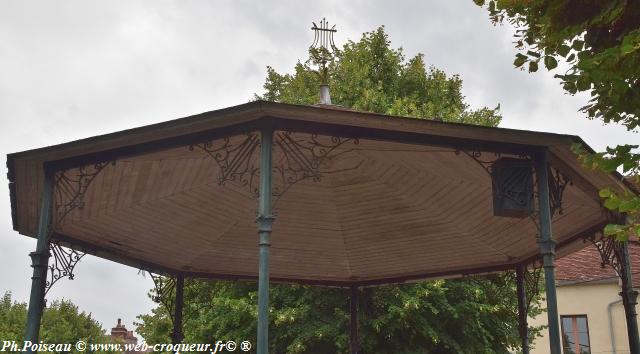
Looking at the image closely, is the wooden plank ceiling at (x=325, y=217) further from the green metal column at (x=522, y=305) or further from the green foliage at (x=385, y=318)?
the green foliage at (x=385, y=318)

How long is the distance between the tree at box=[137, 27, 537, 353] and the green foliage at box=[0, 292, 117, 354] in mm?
10466

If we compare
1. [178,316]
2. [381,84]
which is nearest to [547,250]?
[178,316]

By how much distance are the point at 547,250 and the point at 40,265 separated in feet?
17.5

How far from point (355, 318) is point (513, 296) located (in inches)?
403

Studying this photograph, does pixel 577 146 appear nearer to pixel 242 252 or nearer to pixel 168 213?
pixel 168 213

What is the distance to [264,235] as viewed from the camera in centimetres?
618

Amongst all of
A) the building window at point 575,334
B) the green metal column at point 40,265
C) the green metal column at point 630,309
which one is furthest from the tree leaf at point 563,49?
the building window at point 575,334

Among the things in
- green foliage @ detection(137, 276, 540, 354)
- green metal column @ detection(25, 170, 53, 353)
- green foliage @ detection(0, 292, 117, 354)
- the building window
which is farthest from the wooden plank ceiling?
green foliage @ detection(0, 292, 117, 354)

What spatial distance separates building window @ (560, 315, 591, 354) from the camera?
26.2 meters

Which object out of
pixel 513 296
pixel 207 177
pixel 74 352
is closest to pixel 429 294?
pixel 513 296

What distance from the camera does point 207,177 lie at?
9266 mm

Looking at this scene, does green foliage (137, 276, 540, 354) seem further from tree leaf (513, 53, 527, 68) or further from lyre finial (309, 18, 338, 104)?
tree leaf (513, 53, 527, 68)

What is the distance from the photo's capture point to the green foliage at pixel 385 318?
19594mm

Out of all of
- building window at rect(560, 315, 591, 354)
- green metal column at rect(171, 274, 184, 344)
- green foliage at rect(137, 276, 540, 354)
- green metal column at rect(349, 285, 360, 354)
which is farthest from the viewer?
building window at rect(560, 315, 591, 354)
